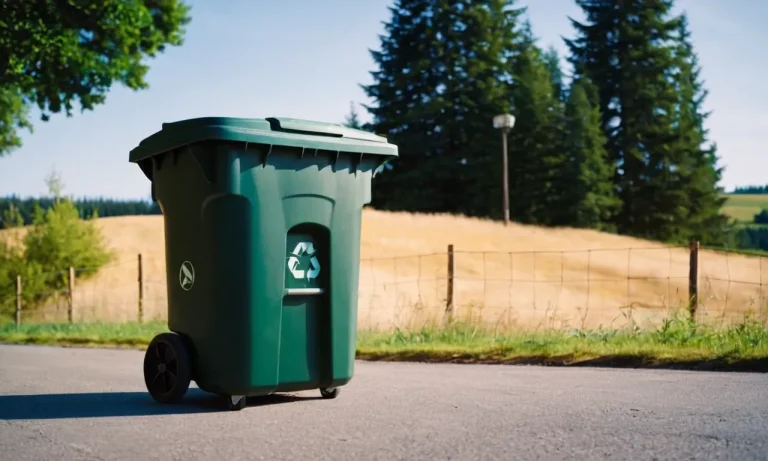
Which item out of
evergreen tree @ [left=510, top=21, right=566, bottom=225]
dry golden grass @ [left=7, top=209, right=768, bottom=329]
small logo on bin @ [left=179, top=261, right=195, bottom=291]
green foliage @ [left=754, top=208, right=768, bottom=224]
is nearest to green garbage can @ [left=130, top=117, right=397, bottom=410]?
small logo on bin @ [left=179, top=261, right=195, bottom=291]

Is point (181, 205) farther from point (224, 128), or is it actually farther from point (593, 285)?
point (593, 285)

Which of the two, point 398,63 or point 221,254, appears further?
point 398,63

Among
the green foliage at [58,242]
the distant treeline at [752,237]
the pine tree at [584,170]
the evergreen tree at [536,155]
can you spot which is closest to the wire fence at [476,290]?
the green foliage at [58,242]

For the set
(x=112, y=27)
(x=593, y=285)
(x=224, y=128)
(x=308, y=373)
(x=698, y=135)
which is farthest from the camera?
(x=698, y=135)

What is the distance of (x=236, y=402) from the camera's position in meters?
5.48

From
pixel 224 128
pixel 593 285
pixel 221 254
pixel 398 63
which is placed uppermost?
pixel 398 63

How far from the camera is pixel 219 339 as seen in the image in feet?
17.9

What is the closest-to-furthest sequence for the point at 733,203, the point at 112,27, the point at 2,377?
the point at 2,377 < the point at 112,27 < the point at 733,203

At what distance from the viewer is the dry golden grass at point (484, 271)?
20.4m

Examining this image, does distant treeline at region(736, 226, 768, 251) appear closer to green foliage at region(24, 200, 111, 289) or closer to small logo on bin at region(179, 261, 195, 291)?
green foliage at region(24, 200, 111, 289)

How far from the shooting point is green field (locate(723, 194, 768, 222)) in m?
58.7

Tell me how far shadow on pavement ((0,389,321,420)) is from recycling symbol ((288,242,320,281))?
2.81 feet

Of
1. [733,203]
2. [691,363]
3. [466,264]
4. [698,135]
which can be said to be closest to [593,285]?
[466,264]

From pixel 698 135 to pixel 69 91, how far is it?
35845 mm
